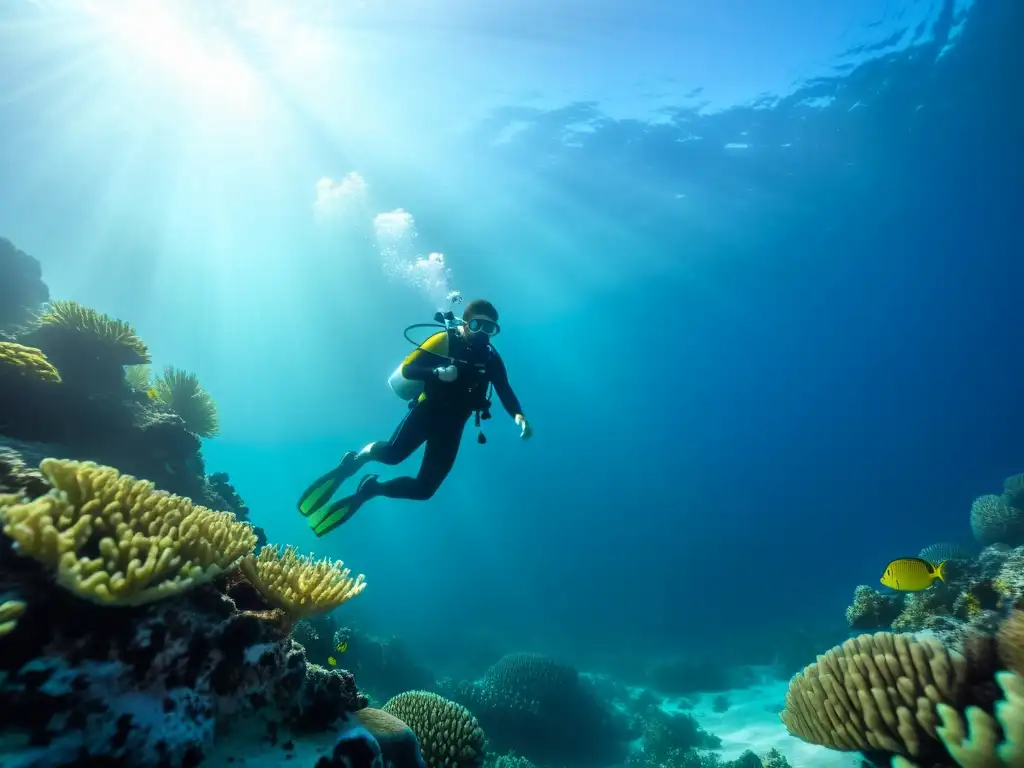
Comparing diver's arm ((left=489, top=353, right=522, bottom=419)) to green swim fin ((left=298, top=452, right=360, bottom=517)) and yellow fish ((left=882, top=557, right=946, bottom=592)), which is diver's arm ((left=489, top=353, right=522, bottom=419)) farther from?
yellow fish ((left=882, top=557, right=946, bottom=592))

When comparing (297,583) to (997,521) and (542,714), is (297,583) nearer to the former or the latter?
(542,714)

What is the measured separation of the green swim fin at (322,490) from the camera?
6.93 meters

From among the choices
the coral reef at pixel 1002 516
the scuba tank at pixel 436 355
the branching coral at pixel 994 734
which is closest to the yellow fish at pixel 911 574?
the branching coral at pixel 994 734

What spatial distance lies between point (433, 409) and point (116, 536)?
4.62 metres

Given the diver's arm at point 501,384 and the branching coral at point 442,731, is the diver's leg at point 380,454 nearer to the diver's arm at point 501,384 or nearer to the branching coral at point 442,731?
the diver's arm at point 501,384

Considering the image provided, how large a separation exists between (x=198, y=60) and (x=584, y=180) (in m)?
22.6

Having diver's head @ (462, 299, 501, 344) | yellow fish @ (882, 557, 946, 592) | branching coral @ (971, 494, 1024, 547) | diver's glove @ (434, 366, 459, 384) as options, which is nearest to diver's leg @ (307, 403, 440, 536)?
diver's glove @ (434, 366, 459, 384)

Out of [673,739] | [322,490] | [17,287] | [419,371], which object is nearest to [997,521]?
[673,739]

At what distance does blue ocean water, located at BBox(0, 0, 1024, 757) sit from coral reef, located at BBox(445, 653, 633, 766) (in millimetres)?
12333

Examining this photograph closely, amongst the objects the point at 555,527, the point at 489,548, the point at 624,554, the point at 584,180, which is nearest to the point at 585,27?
the point at 584,180

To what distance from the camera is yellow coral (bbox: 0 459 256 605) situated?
7.29 feet

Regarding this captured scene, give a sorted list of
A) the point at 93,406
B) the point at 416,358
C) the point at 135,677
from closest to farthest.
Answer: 1. the point at 135,677
2. the point at 416,358
3. the point at 93,406

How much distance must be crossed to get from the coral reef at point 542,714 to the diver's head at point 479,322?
402 inches

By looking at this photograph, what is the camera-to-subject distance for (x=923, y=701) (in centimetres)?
292
